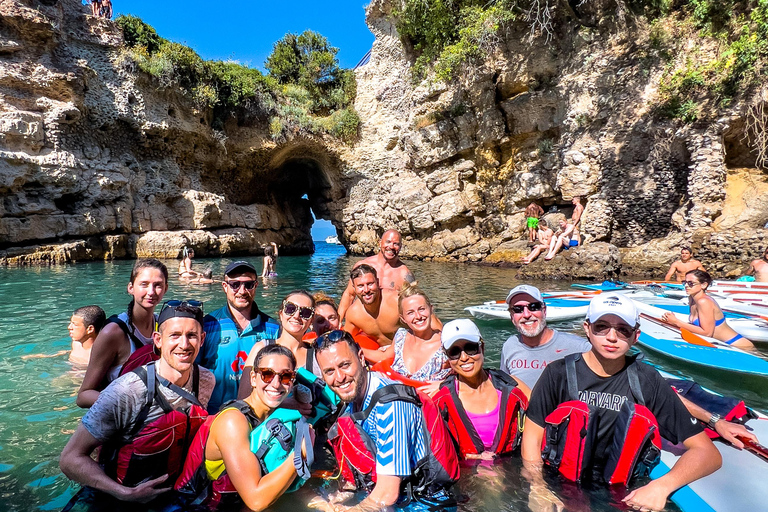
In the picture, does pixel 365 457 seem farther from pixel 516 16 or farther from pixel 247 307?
pixel 516 16

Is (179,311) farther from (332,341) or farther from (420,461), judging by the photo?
(420,461)

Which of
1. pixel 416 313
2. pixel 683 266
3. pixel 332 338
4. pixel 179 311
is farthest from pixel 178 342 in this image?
pixel 683 266

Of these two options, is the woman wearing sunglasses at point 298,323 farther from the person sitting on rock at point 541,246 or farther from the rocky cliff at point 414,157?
the person sitting on rock at point 541,246

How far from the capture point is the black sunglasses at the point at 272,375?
2098mm

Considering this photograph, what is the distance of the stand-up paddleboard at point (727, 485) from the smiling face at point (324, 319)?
2.64 m

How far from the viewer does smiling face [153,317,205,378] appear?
2119mm

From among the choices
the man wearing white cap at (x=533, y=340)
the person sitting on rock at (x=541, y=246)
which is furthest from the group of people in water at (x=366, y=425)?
the person sitting on rock at (x=541, y=246)

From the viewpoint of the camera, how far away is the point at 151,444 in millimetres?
2041

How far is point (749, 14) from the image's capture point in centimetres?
1107

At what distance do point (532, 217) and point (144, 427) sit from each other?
16490 millimetres

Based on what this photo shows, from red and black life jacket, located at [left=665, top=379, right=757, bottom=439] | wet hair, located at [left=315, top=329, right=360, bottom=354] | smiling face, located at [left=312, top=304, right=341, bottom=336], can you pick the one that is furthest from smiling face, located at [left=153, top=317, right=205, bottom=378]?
red and black life jacket, located at [left=665, top=379, right=757, bottom=439]

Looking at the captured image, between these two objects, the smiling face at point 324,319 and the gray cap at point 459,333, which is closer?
the gray cap at point 459,333

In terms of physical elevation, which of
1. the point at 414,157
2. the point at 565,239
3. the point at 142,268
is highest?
the point at 414,157

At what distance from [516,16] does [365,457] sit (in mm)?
17512
